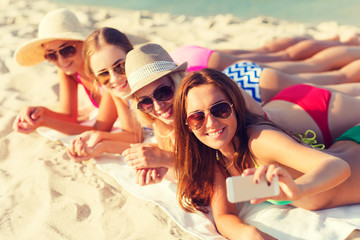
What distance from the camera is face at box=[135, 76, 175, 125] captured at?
2363mm

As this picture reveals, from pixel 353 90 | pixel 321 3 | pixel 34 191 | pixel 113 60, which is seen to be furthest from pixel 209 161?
pixel 321 3

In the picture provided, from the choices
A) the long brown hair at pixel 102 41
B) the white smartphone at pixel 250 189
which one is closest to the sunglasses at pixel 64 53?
the long brown hair at pixel 102 41

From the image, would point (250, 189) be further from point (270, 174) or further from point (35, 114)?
point (35, 114)

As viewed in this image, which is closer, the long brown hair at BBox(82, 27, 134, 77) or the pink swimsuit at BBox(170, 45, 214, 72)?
the long brown hair at BBox(82, 27, 134, 77)

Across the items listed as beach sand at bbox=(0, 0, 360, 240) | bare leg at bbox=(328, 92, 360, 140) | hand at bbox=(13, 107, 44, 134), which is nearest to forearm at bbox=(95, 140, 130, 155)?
beach sand at bbox=(0, 0, 360, 240)

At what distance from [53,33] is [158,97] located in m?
1.61

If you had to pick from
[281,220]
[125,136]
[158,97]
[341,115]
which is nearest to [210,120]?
[158,97]

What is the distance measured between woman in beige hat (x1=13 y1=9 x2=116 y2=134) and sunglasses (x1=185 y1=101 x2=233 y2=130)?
1.67 m

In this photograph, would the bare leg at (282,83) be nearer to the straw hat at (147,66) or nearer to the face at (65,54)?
the straw hat at (147,66)

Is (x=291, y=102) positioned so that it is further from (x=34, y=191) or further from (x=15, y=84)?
(x=15, y=84)

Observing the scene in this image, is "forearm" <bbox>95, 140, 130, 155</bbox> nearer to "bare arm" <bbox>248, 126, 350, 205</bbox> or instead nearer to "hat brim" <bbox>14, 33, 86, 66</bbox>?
"hat brim" <bbox>14, 33, 86, 66</bbox>

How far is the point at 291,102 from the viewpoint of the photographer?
9.20ft

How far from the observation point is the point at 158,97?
2.36 m

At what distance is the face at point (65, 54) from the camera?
340cm
